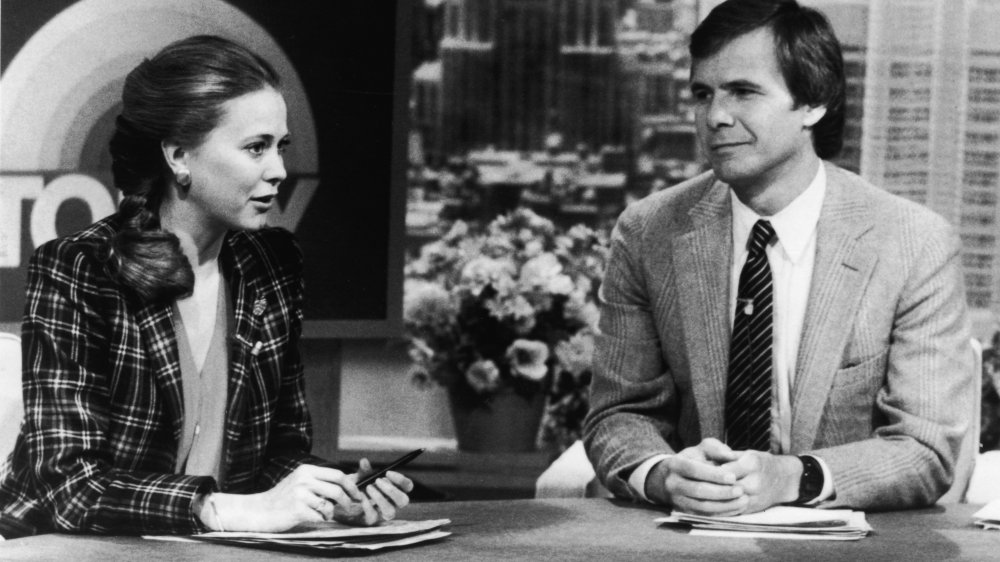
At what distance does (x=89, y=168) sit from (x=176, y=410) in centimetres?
125

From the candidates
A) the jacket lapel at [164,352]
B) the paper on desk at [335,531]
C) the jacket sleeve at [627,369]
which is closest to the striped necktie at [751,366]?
the jacket sleeve at [627,369]

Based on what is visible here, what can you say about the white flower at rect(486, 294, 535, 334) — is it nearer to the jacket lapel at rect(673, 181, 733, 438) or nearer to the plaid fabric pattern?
the jacket lapel at rect(673, 181, 733, 438)

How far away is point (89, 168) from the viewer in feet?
11.4

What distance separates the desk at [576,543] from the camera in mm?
1948

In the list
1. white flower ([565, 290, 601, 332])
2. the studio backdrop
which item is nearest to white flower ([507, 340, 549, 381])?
white flower ([565, 290, 601, 332])

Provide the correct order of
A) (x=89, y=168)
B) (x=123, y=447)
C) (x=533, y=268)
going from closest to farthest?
(x=123, y=447)
(x=89, y=168)
(x=533, y=268)

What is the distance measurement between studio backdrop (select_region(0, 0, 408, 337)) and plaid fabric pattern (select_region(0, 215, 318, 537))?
1.01 metres

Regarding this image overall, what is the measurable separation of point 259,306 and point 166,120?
1.12ft

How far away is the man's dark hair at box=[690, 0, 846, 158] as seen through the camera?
9.04 feet

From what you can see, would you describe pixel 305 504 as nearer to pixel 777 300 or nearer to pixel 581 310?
pixel 777 300

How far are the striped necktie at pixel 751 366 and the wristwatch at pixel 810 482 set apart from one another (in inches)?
9.4

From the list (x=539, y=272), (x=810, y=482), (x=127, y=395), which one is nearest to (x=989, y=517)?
(x=810, y=482)

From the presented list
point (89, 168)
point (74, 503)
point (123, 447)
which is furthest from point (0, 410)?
point (89, 168)

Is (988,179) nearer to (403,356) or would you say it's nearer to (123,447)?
(403,356)
